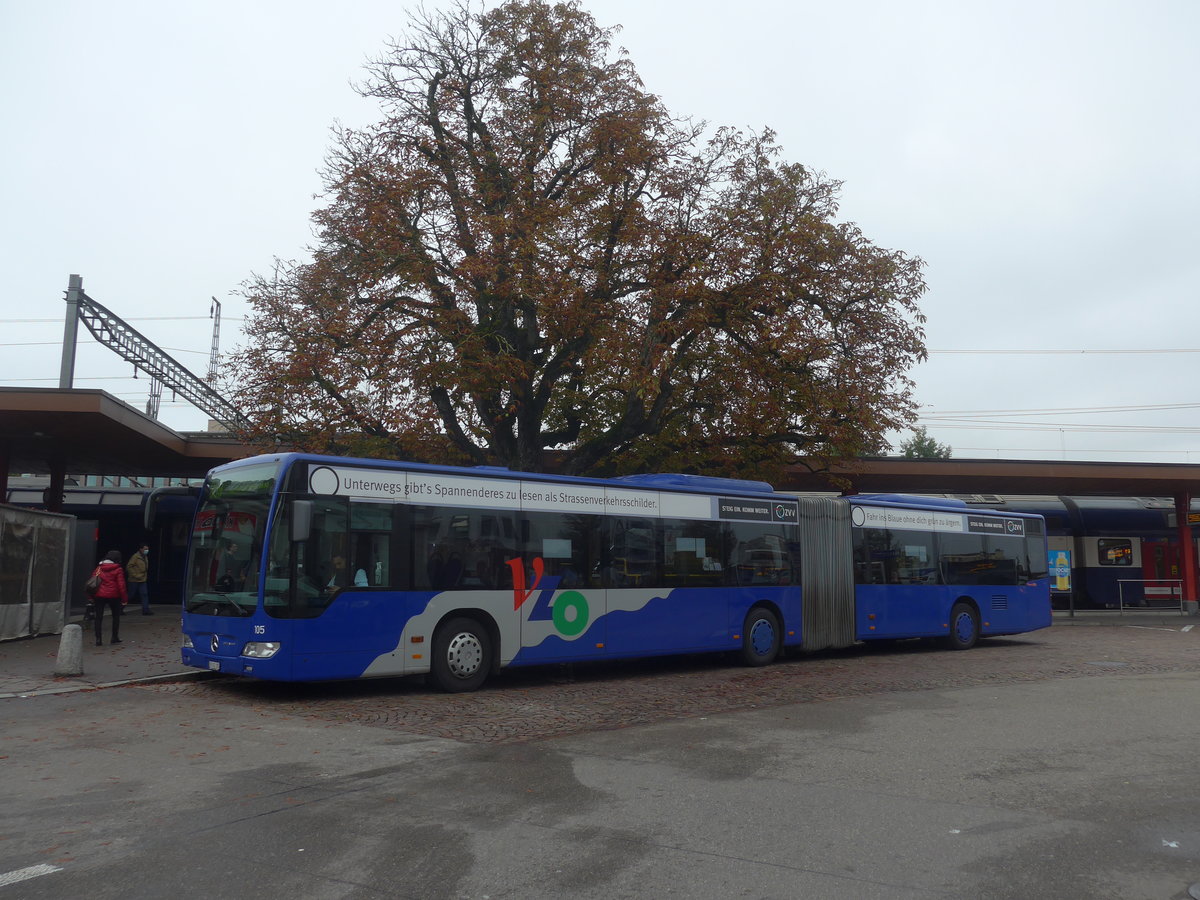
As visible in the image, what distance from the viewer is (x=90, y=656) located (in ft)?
53.1

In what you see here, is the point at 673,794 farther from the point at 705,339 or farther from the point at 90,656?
the point at 705,339

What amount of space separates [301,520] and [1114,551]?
30083 millimetres

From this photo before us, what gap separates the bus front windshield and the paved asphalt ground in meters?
1.21

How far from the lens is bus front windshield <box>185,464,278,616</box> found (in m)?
11.9

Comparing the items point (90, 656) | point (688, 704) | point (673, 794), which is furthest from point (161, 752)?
point (90, 656)

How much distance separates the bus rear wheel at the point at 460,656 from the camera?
12898mm

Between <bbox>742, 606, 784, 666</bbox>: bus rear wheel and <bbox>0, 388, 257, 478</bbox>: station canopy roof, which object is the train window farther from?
<bbox>0, 388, 257, 478</bbox>: station canopy roof

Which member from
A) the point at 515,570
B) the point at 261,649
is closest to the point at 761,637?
the point at 515,570

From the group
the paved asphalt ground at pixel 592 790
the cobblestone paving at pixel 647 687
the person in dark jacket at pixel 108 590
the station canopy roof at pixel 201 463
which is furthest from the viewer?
the station canopy roof at pixel 201 463

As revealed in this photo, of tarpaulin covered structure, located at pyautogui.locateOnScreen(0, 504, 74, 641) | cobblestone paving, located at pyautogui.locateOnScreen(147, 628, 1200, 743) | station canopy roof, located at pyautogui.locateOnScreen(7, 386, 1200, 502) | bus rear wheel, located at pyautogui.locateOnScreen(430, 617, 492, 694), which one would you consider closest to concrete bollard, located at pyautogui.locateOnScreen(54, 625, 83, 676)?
cobblestone paving, located at pyautogui.locateOnScreen(147, 628, 1200, 743)

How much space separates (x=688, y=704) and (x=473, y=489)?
3925 millimetres

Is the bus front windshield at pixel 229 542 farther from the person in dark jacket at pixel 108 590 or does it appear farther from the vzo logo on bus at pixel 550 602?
the person in dark jacket at pixel 108 590

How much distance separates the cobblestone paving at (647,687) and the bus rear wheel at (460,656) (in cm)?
21

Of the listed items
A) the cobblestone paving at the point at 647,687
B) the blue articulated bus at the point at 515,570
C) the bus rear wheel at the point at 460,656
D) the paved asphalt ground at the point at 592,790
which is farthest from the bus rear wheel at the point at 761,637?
the bus rear wheel at the point at 460,656
